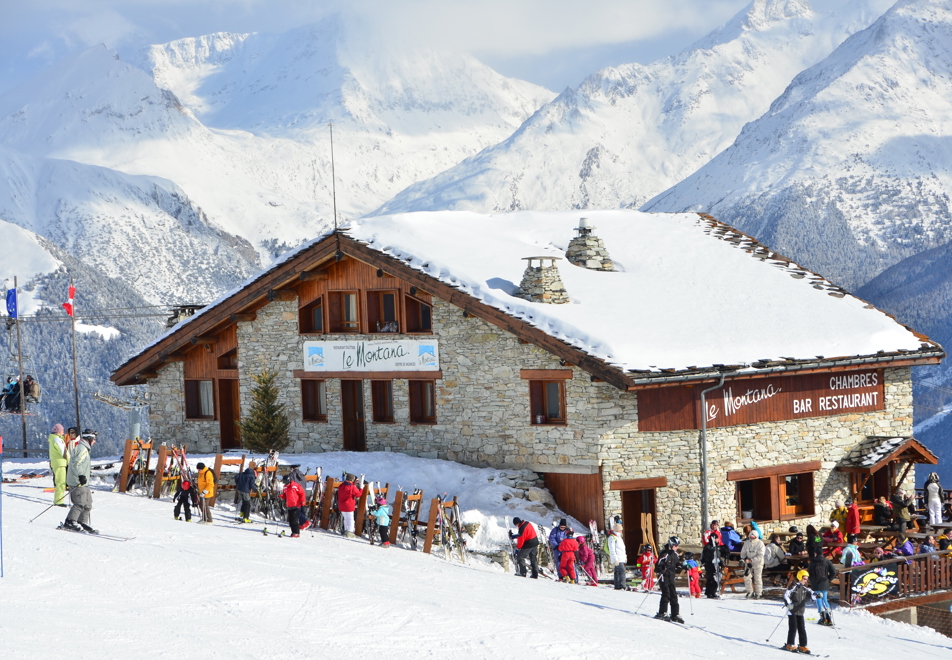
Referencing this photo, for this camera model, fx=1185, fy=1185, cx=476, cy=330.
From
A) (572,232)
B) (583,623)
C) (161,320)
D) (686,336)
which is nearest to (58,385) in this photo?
(161,320)

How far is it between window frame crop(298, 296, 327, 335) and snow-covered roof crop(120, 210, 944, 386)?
117 centimetres

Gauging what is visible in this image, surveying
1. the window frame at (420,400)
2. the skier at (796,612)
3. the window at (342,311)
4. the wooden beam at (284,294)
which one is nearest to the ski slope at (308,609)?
the skier at (796,612)

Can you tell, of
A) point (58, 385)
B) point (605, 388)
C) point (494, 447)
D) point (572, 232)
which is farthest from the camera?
point (58, 385)

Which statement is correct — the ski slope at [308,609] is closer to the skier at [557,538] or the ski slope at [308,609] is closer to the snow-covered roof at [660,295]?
the skier at [557,538]

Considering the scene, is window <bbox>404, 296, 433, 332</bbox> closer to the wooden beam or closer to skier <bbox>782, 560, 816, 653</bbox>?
the wooden beam

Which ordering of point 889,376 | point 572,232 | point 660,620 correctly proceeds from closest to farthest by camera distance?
point 660,620
point 889,376
point 572,232

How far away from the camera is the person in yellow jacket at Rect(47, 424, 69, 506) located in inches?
723

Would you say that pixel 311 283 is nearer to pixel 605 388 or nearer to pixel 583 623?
pixel 605 388

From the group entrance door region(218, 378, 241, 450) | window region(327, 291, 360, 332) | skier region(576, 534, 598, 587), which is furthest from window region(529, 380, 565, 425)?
entrance door region(218, 378, 241, 450)

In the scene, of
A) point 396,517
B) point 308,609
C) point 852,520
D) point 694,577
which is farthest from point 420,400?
point 308,609

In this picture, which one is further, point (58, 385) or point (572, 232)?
point (58, 385)

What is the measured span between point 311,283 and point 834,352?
38.1 feet

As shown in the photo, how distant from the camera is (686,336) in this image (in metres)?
24.1

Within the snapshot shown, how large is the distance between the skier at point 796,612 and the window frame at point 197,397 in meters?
17.2
